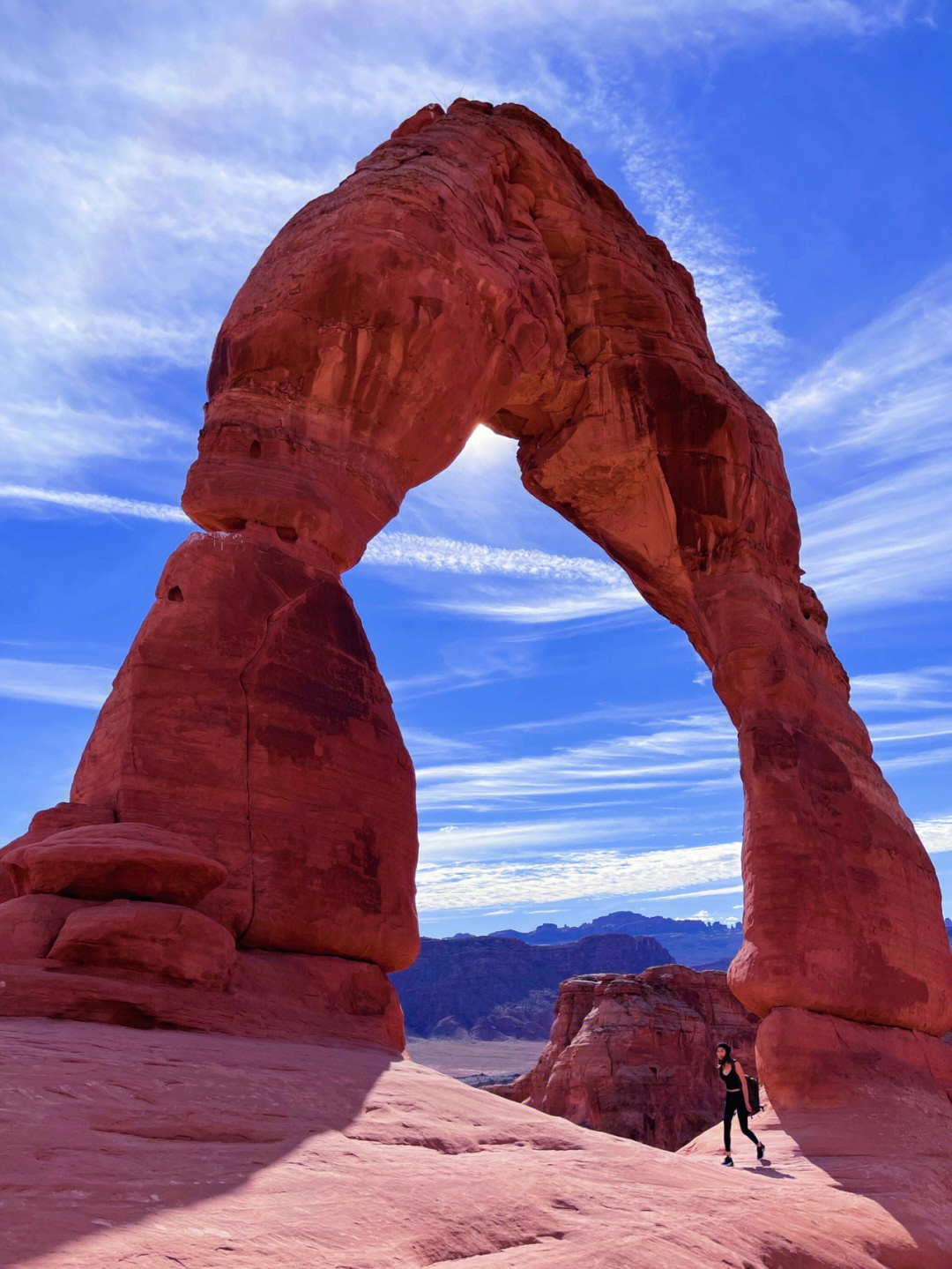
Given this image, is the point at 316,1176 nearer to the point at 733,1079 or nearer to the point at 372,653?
the point at 372,653

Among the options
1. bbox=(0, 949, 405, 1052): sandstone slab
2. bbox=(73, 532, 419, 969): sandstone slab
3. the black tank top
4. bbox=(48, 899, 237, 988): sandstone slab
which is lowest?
the black tank top

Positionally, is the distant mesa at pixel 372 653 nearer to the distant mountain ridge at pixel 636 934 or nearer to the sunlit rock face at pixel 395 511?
the sunlit rock face at pixel 395 511

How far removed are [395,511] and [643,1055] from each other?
24197 mm

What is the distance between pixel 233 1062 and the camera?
16.6 feet

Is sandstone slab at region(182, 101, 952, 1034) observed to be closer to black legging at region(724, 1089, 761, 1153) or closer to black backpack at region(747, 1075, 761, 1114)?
black backpack at region(747, 1075, 761, 1114)

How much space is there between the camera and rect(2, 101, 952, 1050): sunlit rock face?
7.29 m

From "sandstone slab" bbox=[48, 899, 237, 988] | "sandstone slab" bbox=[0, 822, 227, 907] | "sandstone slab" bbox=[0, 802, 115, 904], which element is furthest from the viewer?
"sandstone slab" bbox=[0, 802, 115, 904]

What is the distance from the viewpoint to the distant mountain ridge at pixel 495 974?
3949 inches

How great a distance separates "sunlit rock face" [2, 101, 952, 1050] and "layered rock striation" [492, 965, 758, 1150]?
60.0 feet

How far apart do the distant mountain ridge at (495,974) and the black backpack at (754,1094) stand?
9013 cm

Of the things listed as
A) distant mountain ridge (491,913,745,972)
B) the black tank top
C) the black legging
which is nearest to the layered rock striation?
the black legging

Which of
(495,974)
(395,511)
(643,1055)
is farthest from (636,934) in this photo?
(395,511)

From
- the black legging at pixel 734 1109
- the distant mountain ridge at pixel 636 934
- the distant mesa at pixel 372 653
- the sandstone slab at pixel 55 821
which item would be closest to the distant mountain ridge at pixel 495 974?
the distant mountain ridge at pixel 636 934

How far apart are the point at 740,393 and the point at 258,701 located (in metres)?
10.1
